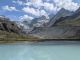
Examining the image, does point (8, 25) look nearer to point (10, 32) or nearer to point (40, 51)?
point (10, 32)

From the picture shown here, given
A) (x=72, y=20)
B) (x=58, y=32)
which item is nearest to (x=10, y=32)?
A: (x=58, y=32)

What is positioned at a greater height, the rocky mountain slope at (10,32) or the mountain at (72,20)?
the mountain at (72,20)

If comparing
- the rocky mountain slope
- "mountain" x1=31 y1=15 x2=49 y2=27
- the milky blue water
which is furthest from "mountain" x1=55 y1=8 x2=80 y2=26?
the rocky mountain slope

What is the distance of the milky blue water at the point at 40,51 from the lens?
3.90 meters

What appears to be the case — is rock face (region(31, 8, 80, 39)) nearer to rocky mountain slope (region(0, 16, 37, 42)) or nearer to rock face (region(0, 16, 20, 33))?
rocky mountain slope (region(0, 16, 37, 42))

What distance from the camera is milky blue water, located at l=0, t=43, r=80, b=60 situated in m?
3.90

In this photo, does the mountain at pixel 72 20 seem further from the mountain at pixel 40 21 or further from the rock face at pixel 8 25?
the rock face at pixel 8 25

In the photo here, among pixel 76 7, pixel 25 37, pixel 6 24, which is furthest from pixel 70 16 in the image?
pixel 6 24

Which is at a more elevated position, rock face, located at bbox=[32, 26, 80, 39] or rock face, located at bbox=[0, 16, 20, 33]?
rock face, located at bbox=[0, 16, 20, 33]

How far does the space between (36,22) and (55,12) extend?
413 mm

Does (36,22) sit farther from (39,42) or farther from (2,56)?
(2,56)

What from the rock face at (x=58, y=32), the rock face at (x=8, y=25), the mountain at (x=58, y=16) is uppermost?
the mountain at (x=58, y=16)

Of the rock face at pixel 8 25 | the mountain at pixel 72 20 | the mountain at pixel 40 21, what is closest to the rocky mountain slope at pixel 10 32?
the rock face at pixel 8 25

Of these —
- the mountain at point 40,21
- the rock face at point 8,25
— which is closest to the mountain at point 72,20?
the mountain at point 40,21
